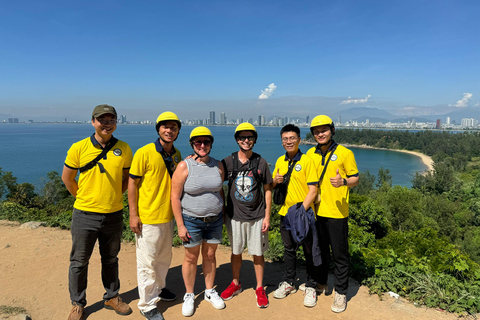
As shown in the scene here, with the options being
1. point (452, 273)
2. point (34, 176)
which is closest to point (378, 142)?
point (34, 176)

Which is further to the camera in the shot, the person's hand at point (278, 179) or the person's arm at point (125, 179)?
the person's hand at point (278, 179)

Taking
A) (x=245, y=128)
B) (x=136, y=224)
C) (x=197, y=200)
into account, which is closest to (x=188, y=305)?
(x=136, y=224)

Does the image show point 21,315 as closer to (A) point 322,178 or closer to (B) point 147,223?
(B) point 147,223

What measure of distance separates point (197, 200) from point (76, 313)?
1.81 meters

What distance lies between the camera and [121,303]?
329 centimetres

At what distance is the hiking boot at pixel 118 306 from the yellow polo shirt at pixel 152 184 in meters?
1.08

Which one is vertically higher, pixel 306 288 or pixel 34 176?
pixel 306 288

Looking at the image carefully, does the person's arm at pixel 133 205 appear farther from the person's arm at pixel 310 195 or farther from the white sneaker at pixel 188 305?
the person's arm at pixel 310 195

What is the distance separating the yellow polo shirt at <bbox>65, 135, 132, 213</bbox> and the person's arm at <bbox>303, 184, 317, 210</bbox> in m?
2.11

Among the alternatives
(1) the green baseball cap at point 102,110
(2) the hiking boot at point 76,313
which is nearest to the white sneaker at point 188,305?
(2) the hiking boot at point 76,313

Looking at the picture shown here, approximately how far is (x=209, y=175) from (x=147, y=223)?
0.83 meters

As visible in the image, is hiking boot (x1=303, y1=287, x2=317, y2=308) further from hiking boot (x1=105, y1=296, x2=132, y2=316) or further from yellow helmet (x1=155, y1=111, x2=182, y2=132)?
yellow helmet (x1=155, y1=111, x2=182, y2=132)

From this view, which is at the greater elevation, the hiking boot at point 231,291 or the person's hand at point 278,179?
the person's hand at point 278,179

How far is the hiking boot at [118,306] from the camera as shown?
3.24m
